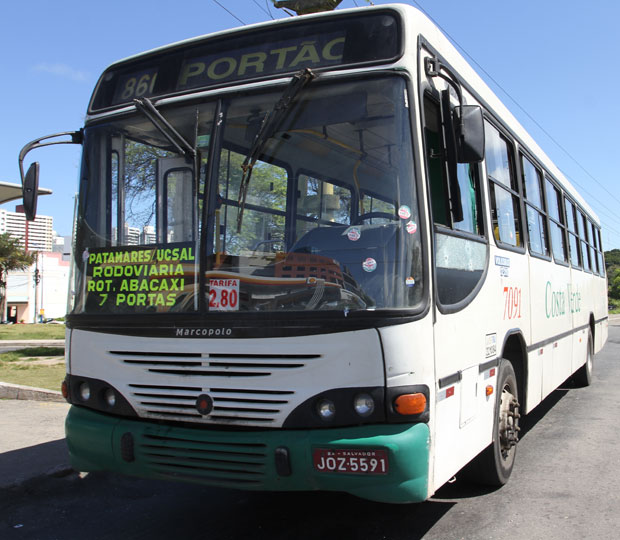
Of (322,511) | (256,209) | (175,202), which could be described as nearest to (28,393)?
(322,511)

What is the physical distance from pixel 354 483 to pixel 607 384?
905cm

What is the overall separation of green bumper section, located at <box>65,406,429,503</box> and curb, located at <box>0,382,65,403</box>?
522 centimetres

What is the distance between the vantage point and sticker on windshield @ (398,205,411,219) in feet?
12.3

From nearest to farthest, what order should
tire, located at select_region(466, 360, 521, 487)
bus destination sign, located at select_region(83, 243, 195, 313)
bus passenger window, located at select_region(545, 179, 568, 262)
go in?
bus destination sign, located at select_region(83, 243, 195, 313) < tire, located at select_region(466, 360, 521, 487) < bus passenger window, located at select_region(545, 179, 568, 262)

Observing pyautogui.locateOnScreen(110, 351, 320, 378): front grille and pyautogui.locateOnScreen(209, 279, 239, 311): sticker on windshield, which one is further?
pyautogui.locateOnScreen(209, 279, 239, 311): sticker on windshield

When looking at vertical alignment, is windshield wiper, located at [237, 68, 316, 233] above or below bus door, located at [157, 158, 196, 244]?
above

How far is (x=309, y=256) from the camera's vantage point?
151 inches

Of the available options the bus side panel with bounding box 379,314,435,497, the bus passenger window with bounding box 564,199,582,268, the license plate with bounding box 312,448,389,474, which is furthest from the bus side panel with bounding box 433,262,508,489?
the bus passenger window with bounding box 564,199,582,268

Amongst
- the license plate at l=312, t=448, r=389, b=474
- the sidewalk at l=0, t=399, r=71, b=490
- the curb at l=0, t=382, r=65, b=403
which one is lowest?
the sidewalk at l=0, t=399, r=71, b=490

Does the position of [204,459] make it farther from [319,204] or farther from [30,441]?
[30,441]

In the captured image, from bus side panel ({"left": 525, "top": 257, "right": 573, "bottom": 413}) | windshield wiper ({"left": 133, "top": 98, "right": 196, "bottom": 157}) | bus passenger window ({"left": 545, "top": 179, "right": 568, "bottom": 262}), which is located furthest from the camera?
bus passenger window ({"left": 545, "top": 179, "right": 568, "bottom": 262})

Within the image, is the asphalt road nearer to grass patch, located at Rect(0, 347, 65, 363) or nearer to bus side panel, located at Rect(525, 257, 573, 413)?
bus side panel, located at Rect(525, 257, 573, 413)

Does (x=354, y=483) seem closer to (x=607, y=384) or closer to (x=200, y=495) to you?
(x=200, y=495)

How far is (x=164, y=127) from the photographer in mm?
4316
